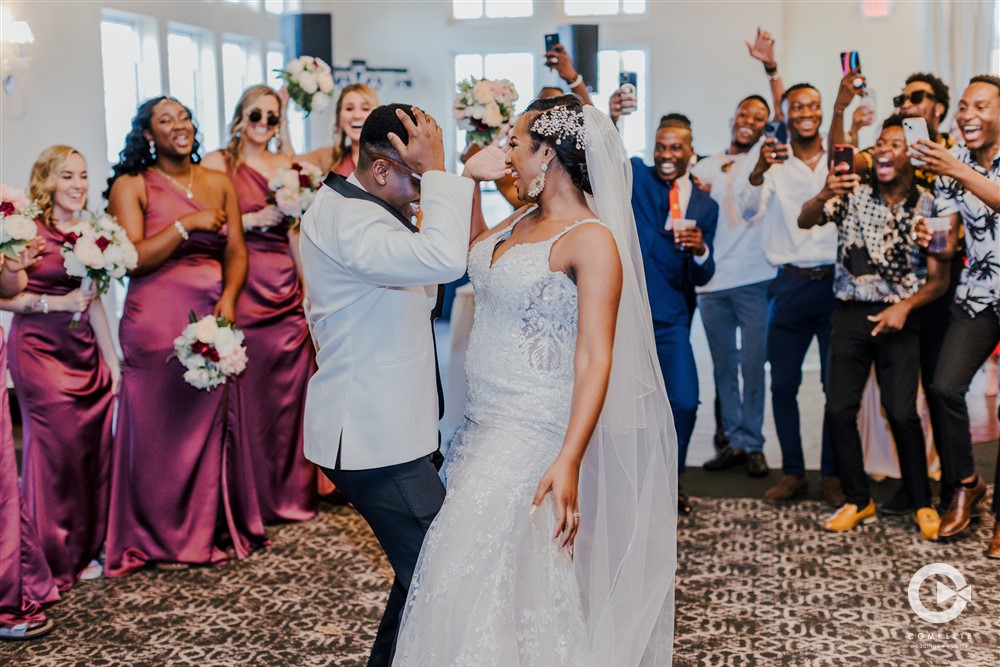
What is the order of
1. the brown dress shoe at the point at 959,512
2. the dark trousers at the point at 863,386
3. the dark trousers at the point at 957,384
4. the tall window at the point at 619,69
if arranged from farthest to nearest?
the tall window at the point at 619,69 → the dark trousers at the point at 863,386 → the brown dress shoe at the point at 959,512 → the dark trousers at the point at 957,384

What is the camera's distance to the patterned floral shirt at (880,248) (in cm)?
490

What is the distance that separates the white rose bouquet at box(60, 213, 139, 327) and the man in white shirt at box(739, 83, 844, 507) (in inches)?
125

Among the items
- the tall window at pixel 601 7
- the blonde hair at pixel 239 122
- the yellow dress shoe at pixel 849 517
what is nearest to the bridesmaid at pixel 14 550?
the blonde hair at pixel 239 122

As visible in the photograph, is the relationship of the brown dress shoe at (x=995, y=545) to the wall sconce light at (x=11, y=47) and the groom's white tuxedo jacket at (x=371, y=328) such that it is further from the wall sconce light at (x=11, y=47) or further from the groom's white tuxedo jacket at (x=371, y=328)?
the wall sconce light at (x=11, y=47)

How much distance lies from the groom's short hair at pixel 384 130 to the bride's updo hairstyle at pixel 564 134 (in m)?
0.39

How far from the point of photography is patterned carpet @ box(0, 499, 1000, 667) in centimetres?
375

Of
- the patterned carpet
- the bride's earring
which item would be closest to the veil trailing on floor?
the bride's earring

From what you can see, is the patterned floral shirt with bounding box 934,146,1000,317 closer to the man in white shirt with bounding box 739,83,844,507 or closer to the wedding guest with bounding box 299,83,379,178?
the man in white shirt with bounding box 739,83,844,507

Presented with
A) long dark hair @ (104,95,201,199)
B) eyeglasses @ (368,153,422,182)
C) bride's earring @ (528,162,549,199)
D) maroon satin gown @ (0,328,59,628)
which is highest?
long dark hair @ (104,95,201,199)

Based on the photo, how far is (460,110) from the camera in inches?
202

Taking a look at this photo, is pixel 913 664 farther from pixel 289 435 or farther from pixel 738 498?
pixel 289 435

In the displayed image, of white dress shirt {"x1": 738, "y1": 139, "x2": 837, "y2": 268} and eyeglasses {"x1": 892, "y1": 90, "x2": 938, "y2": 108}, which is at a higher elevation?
eyeglasses {"x1": 892, "y1": 90, "x2": 938, "y2": 108}

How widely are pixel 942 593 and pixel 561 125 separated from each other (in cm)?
257

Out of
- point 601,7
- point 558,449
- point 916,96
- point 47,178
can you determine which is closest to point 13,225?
point 47,178
